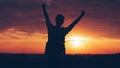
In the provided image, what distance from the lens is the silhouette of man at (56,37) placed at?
1023 centimetres

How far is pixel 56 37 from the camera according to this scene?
1039 centimetres
